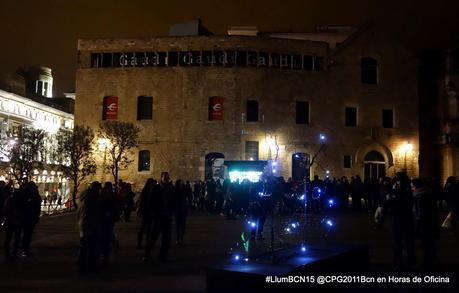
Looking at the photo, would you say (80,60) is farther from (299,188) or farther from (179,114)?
(299,188)

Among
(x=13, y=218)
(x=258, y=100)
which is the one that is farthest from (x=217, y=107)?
(x=13, y=218)

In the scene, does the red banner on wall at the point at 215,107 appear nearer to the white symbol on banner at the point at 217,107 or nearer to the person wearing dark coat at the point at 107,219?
the white symbol on banner at the point at 217,107

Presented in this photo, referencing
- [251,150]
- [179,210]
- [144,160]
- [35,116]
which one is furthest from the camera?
[35,116]

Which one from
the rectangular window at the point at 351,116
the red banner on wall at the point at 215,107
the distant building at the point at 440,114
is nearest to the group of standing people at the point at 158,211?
the red banner on wall at the point at 215,107

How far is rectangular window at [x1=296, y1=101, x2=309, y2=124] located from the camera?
3431 cm

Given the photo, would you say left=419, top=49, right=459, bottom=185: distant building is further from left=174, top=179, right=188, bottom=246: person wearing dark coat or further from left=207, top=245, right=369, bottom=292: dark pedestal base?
left=207, top=245, right=369, bottom=292: dark pedestal base

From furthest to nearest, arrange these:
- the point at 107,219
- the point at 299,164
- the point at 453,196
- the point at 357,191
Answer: the point at 299,164, the point at 357,191, the point at 453,196, the point at 107,219

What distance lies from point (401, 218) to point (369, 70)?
27010mm

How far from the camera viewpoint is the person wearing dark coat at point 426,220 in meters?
9.80

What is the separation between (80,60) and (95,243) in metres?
27.8

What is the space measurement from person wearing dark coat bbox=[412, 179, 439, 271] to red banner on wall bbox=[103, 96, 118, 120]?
27.5 metres

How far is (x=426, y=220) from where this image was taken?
9.84 metres

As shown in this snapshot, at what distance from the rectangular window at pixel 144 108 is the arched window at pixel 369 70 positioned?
599 inches

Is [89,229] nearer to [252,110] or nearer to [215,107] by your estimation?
[215,107]
